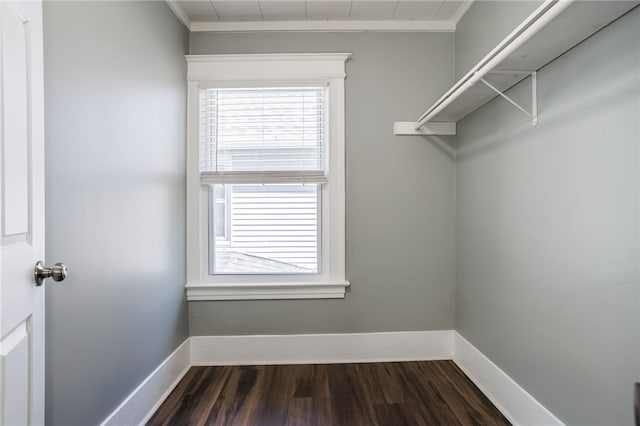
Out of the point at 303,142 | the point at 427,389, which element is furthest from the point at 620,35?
the point at 427,389

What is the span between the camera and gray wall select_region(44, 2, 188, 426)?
1.10 metres

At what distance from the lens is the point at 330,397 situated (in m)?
1.79

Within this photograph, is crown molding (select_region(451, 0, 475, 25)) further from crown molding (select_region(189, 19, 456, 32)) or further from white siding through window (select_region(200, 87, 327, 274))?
white siding through window (select_region(200, 87, 327, 274))

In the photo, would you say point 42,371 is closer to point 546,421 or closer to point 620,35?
point 546,421

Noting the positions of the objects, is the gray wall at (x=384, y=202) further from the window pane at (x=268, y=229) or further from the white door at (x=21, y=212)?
the white door at (x=21, y=212)

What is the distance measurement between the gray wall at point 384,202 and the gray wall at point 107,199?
1.88 ft

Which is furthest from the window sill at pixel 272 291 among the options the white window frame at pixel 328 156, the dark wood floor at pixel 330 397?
the dark wood floor at pixel 330 397

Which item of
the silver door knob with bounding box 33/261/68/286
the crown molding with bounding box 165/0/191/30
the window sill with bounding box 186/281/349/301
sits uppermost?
the crown molding with bounding box 165/0/191/30

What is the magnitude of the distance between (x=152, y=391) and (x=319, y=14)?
8.09ft

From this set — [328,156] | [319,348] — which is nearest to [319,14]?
[328,156]

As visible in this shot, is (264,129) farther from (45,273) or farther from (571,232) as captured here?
(571,232)

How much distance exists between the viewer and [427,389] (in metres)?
1.87

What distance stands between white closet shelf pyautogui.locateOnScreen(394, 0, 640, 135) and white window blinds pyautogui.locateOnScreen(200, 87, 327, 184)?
864 mm

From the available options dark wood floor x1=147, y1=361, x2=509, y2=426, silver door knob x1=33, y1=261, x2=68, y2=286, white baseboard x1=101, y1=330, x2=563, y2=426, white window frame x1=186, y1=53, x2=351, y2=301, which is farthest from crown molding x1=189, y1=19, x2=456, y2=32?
dark wood floor x1=147, y1=361, x2=509, y2=426
